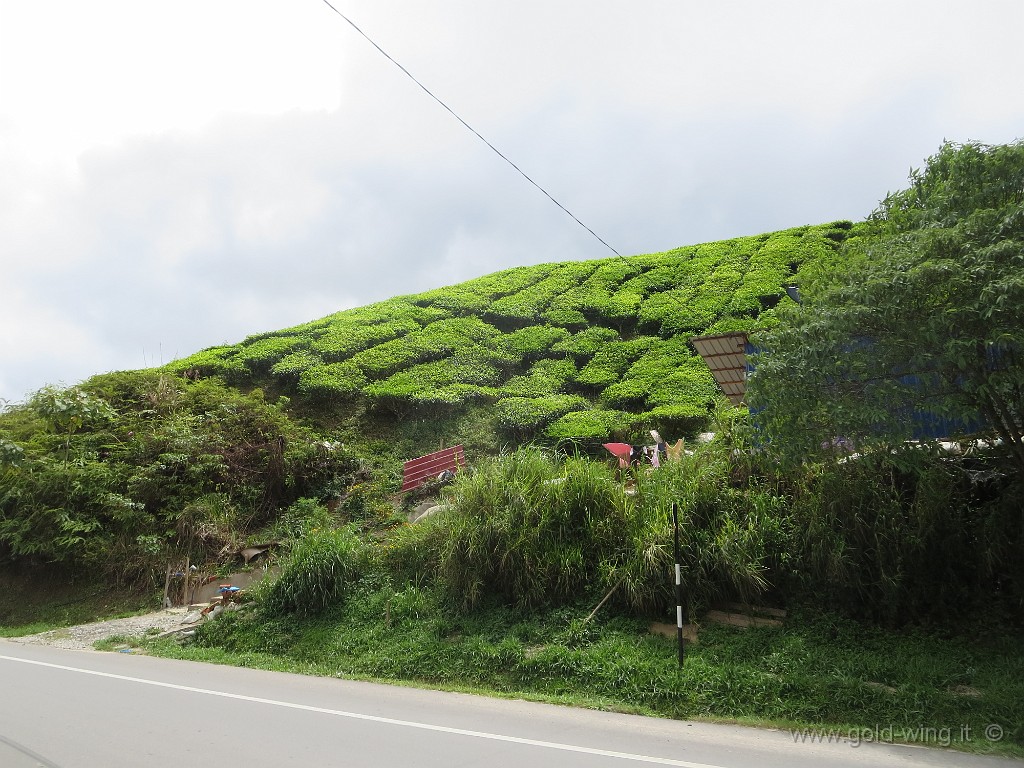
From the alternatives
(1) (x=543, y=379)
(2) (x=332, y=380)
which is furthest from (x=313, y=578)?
(2) (x=332, y=380)

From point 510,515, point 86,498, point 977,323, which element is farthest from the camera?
point 86,498

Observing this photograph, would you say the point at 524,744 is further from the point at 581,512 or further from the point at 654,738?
the point at 581,512

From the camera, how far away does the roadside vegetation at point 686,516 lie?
721 cm

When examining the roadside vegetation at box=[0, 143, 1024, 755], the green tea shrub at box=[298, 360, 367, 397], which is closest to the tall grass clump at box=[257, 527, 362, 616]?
the roadside vegetation at box=[0, 143, 1024, 755]

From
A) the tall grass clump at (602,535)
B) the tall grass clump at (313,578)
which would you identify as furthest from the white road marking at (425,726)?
the tall grass clump at (602,535)

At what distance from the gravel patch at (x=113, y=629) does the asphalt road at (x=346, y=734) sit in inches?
153

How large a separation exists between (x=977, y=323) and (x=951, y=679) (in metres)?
3.78

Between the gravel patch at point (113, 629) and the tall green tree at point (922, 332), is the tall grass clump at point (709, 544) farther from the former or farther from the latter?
the gravel patch at point (113, 629)

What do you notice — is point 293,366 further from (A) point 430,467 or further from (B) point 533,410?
(B) point 533,410

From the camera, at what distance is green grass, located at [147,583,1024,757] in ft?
22.4

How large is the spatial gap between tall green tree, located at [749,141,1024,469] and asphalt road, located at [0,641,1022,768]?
3401mm

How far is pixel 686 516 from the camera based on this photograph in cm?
968

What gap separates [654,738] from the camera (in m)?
6.44

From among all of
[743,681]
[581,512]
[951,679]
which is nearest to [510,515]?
[581,512]
